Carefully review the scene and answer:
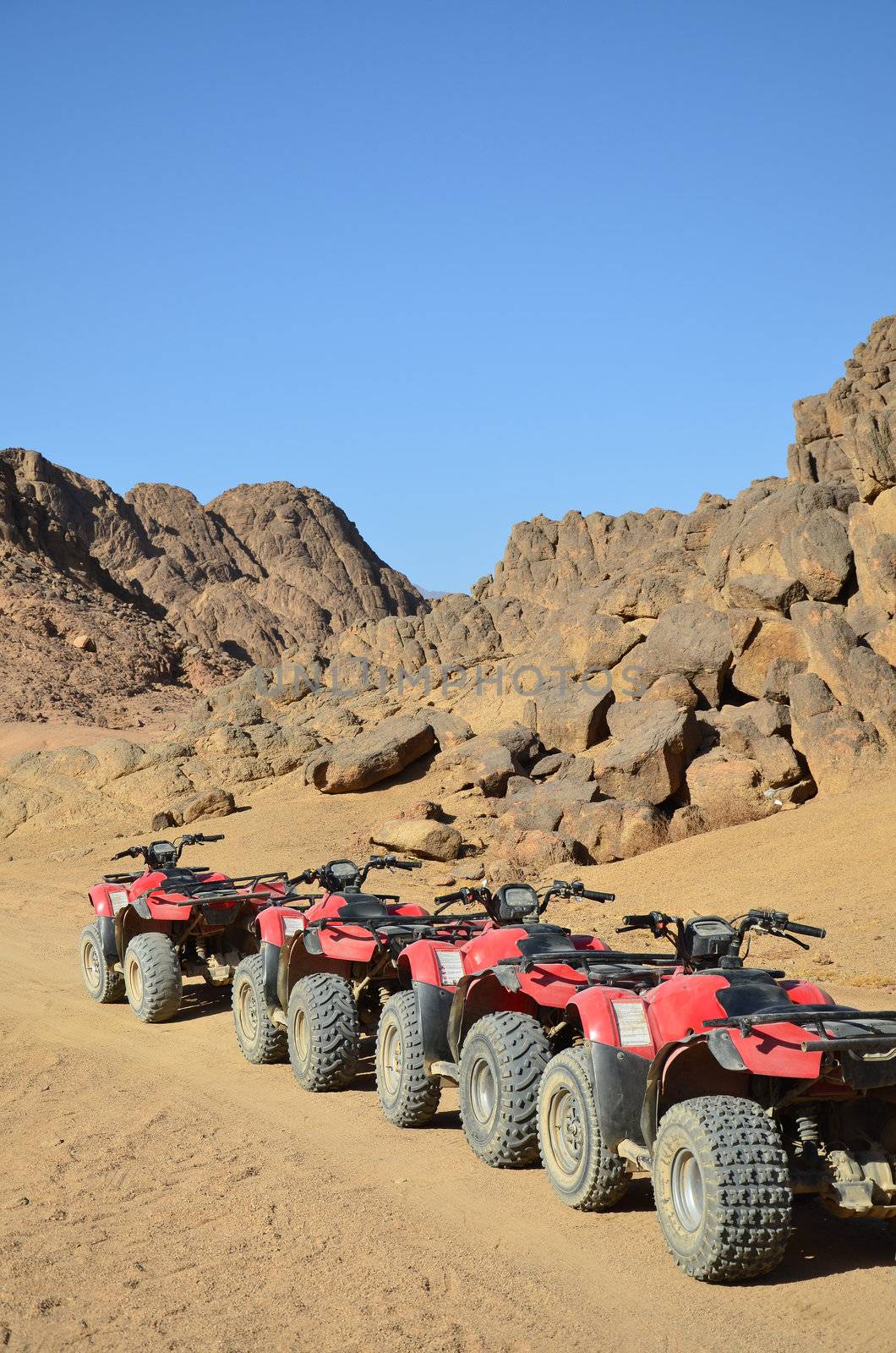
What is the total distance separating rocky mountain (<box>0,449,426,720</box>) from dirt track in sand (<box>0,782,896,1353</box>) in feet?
129

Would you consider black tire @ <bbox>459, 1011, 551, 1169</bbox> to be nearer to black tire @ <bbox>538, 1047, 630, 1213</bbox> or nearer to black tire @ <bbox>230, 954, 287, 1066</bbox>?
black tire @ <bbox>538, 1047, 630, 1213</bbox>

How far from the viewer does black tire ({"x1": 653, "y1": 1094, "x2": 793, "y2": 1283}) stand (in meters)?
4.39

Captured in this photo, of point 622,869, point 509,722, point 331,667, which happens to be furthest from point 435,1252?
point 331,667

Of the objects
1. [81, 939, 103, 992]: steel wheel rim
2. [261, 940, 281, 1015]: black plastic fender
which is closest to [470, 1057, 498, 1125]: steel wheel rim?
[261, 940, 281, 1015]: black plastic fender

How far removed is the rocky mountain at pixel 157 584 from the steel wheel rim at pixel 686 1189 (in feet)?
139

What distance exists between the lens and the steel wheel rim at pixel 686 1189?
4.61 m

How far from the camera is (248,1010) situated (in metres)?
9.01

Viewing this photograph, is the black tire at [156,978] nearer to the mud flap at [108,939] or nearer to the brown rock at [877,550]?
the mud flap at [108,939]

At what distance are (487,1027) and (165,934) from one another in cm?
530

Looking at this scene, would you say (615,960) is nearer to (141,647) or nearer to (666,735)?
(666,735)

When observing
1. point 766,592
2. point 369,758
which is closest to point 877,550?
point 766,592

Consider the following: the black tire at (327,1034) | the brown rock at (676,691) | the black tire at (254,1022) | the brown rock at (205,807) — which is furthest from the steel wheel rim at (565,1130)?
the brown rock at (205,807)

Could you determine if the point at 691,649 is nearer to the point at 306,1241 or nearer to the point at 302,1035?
the point at 302,1035

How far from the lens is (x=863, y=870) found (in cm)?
1540
